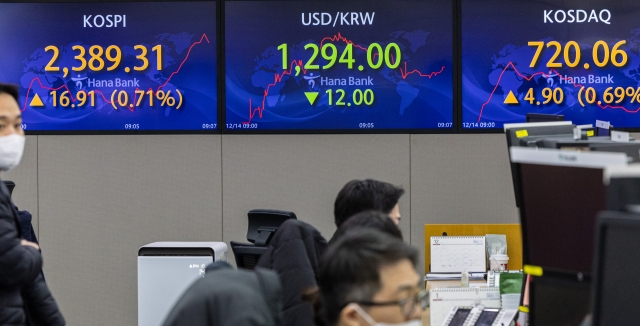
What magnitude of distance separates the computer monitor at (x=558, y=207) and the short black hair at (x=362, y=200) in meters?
1.14

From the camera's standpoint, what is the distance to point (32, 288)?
250 cm

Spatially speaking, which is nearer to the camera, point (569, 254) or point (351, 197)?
point (569, 254)

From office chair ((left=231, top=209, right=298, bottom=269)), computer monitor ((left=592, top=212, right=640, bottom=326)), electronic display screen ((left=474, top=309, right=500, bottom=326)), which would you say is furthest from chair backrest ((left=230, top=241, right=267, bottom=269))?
computer monitor ((left=592, top=212, right=640, bottom=326))

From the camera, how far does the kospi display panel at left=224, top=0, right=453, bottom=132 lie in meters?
5.04

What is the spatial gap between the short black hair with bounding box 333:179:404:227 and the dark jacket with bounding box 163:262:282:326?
1504 millimetres

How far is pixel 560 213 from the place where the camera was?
156 centimetres

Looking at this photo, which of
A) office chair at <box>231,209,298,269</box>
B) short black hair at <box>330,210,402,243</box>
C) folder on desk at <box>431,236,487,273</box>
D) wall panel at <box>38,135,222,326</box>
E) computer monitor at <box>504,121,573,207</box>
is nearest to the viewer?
short black hair at <box>330,210,402,243</box>

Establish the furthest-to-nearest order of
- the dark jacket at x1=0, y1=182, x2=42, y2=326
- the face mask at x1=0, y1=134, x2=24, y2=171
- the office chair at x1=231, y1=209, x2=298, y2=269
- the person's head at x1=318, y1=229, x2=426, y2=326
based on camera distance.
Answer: the office chair at x1=231, y1=209, x2=298, y2=269
the face mask at x1=0, y1=134, x2=24, y2=171
the dark jacket at x1=0, y1=182, x2=42, y2=326
the person's head at x1=318, y1=229, x2=426, y2=326

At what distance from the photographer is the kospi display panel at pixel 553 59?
4.96 metres

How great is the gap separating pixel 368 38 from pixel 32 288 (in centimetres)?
304

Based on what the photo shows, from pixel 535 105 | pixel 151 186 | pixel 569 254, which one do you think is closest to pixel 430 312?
pixel 569 254

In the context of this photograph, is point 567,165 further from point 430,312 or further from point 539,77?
point 539,77

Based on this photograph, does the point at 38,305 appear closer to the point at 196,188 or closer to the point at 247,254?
the point at 247,254

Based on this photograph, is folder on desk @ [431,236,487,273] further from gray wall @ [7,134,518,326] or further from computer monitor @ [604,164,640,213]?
computer monitor @ [604,164,640,213]
